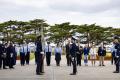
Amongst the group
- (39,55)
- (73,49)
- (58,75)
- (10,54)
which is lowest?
(58,75)

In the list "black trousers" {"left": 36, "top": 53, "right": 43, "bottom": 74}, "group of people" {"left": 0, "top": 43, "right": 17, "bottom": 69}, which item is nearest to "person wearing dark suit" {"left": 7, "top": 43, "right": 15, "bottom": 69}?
"group of people" {"left": 0, "top": 43, "right": 17, "bottom": 69}

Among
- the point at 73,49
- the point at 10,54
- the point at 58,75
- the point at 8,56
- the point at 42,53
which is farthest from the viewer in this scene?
the point at 8,56

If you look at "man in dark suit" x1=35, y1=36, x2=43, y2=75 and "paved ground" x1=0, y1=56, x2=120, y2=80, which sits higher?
"man in dark suit" x1=35, y1=36, x2=43, y2=75

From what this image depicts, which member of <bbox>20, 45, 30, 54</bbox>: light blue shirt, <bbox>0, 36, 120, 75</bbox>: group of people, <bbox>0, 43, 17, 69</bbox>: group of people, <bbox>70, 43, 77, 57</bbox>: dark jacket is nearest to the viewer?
<bbox>0, 36, 120, 75</bbox>: group of people

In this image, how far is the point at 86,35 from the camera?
85.2 meters

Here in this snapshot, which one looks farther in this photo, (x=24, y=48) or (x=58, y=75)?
(x=24, y=48)

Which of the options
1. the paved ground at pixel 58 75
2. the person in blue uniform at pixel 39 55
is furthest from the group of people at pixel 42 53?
the paved ground at pixel 58 75

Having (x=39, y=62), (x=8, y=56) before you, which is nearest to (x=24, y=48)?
(x=8, y=56)

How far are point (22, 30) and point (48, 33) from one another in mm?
5111

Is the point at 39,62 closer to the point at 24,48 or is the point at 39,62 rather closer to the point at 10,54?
the point at 10,54

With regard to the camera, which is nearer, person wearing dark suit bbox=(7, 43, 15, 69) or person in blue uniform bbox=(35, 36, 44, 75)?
person in blue uniform bbox=(35, 36, 44, 75)

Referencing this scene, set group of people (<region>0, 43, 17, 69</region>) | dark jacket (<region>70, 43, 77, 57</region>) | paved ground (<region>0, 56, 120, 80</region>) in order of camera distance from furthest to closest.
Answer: group of people (<region>0, 43, 17, 69</region>)
dark jacket (<region>70, 43, 77, 57</region>)
paved ground (<region>0, 56, 120, 80</region>)

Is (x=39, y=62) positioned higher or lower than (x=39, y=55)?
lower

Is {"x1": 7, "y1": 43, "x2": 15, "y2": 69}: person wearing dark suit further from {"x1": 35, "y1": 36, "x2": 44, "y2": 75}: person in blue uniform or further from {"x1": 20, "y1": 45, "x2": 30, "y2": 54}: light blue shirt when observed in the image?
{"x1": 35, "y1": 36, "x2": 44, "y2": 75}: person in blue uniform
